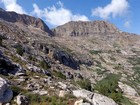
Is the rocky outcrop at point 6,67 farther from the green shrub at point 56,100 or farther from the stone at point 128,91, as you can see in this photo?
the stone at point 128,91

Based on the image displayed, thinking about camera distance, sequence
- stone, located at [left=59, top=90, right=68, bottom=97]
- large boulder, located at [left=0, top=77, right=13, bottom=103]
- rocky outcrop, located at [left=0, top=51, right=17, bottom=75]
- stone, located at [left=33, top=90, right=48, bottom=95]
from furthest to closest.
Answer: rocky outcrop, located at [left=0, top=51, right=17, bottom=75] < stone, located at [left=33, top=90, right=48, bottom=95] < stone, located at [left=59, top=90, right=68, bottom=97] < large boulder, located at [left=0, top=77, right=13, bottom=103]

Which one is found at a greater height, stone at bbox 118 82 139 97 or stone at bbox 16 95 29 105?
stone at bbox 16 95 29 105

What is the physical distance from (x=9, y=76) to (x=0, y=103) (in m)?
15.5

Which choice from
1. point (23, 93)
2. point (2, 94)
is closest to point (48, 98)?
point (23, 93)

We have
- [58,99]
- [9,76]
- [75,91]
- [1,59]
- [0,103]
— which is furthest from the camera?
[1,59]

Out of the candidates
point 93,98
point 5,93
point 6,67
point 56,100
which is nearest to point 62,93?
point 56,100

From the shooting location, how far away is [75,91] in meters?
56.9

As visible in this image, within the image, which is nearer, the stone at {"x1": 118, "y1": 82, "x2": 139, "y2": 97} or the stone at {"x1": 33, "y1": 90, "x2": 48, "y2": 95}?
the stone at {"x1": 33, "y1": 90, "x2": 48, "y2": 95}

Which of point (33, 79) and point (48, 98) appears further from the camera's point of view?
point (33, 79)

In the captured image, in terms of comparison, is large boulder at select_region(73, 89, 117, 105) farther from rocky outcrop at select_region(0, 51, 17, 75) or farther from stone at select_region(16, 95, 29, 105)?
rocky outcrop at select_region(0, 51, 17, 75)

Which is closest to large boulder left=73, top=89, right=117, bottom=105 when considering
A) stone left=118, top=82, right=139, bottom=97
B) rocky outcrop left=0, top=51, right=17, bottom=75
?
rocky outcrop left=0, top=51, right=17, bottom=75

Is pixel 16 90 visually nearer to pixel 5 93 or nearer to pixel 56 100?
pixel 5 93

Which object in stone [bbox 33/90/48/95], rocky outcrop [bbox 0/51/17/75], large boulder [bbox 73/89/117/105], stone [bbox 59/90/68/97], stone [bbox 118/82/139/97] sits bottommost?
stone [bbox 118/82/139/97]

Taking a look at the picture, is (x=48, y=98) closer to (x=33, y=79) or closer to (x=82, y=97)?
(x=82, y=97)
